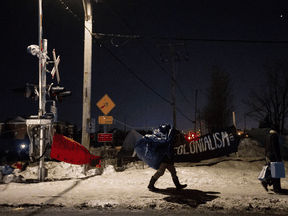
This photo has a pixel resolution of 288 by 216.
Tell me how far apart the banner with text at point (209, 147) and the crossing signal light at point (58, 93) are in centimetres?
614

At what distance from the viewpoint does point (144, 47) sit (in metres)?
15.3

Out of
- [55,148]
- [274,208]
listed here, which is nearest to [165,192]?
[274,208]

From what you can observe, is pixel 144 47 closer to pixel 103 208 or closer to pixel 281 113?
pixel 103 208

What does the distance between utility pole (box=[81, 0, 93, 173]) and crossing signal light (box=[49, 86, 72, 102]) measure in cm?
91

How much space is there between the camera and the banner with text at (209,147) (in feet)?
37.3

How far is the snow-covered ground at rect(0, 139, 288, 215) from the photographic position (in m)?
5.57

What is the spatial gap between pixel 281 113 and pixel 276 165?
3465 cm

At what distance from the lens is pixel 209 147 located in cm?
1191

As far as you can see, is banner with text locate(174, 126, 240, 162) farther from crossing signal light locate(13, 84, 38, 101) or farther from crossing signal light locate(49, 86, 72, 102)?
crossing signal light locate(13, 84, 38, 101)

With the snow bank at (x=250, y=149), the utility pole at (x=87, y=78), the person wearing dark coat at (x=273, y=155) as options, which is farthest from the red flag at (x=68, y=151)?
the snow bank at (x=250, y=149)

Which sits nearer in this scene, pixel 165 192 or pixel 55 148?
pixel 165 192

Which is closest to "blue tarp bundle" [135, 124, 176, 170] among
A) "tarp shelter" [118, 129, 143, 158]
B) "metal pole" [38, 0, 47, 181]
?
"metal pole" [38, 0, 47, 181]

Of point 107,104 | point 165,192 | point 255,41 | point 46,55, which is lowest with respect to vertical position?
point 165,192

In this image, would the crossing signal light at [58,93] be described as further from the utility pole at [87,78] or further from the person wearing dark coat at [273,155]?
the person wearing dark coat at [273,155]
